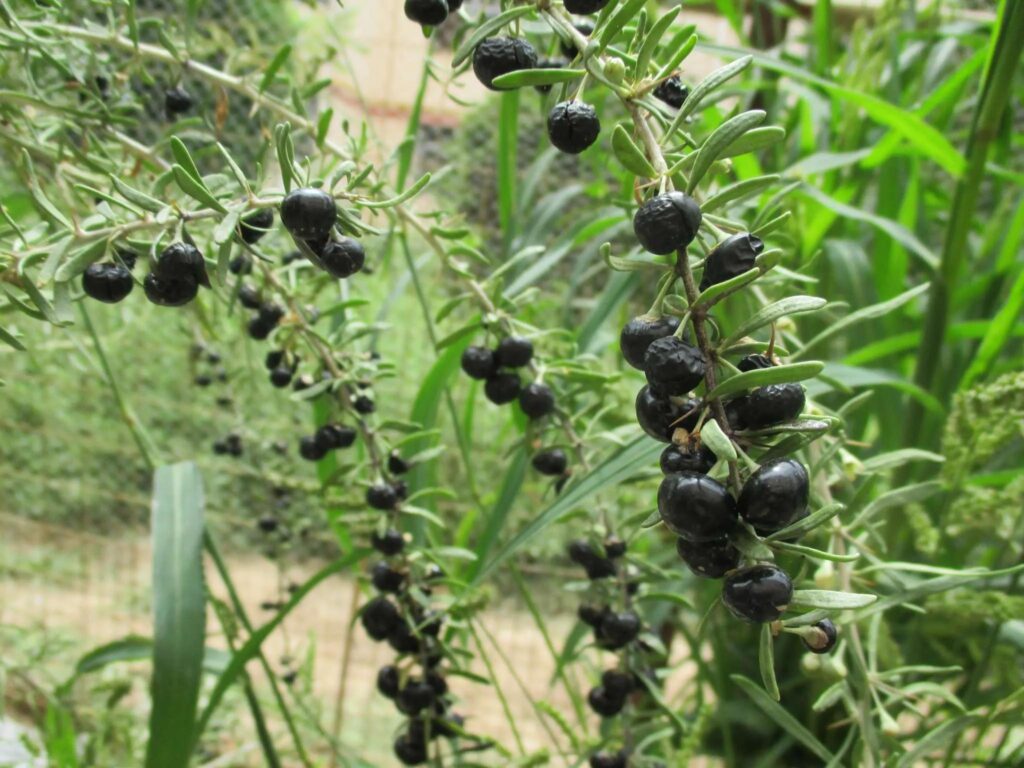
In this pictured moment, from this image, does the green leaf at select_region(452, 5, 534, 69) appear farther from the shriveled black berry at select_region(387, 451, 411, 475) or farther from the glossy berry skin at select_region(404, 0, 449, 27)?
the shriveled black berry at select_region(387, 451, 411, 475)

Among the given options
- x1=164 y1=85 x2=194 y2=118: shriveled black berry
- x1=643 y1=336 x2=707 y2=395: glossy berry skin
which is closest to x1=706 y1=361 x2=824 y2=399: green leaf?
x1=643 y1=336 x2=707 y2=395: glossy berry skin

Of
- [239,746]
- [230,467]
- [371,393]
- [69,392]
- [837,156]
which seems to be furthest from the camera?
[69,392]

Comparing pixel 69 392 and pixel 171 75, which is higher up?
pixel 69 392

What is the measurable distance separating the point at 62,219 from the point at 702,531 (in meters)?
0.22

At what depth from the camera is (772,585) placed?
17 centimetres

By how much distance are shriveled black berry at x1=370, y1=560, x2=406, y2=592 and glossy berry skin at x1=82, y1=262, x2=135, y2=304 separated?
0.17 metres

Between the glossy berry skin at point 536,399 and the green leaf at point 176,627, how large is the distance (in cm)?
19

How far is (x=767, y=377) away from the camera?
17 centimetres

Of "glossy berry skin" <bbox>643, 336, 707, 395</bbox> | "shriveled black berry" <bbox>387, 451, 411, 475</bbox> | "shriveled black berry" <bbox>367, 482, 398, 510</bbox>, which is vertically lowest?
"glossy berry skin" <bbox>643, 336, 707, 395</bbox>

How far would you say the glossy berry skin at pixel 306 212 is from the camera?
210 mm

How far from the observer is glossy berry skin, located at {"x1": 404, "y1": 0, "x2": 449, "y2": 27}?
242 mm

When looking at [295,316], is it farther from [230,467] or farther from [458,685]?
[458,685]

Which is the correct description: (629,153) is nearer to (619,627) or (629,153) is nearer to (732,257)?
(732,257)

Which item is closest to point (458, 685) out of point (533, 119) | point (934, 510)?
point (934, 510)
